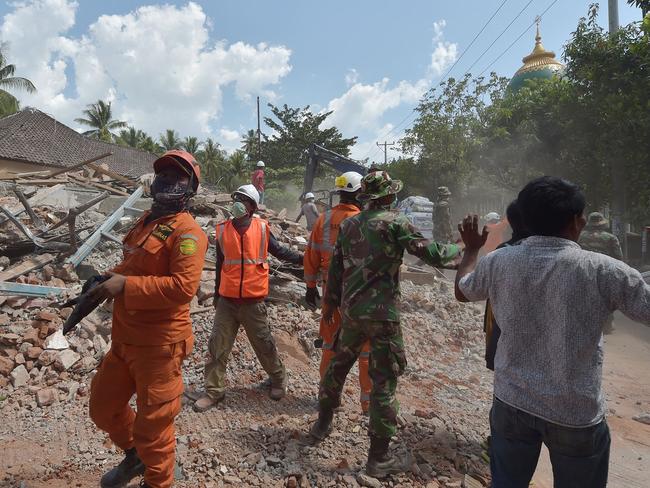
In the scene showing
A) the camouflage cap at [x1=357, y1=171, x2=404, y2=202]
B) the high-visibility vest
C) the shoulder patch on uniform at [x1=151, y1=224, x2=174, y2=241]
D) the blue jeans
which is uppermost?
the camouflage cap at [x1=357, y1=171, x2=404, y2=202]

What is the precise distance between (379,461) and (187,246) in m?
1.75

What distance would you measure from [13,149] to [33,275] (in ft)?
68.9

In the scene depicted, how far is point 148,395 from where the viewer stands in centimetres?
224

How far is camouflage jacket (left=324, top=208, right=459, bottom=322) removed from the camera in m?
2.74

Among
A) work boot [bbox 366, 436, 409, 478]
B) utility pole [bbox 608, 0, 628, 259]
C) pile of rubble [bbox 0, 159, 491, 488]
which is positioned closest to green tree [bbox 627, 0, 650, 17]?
utility pole [bbox 608, 0, 628, 259]

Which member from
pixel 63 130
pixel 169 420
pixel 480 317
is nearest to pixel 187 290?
pixel 169 420

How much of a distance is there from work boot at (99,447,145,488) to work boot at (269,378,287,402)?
146cm

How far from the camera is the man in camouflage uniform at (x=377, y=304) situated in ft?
8.91

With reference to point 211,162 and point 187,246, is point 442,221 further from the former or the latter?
point 211,162

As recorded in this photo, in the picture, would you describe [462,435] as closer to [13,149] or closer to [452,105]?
[452,105]

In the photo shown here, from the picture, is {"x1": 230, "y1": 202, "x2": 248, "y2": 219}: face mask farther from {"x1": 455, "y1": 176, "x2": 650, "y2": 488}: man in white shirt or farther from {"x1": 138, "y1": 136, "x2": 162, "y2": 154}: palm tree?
{"x1": 138, "y1": 136, "x2": 162, "y2": 154}: palm tree

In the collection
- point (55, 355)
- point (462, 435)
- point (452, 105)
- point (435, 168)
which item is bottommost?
point (462, 435)

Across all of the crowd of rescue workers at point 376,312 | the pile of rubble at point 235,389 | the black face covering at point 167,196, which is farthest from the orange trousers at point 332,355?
the black face covering at point 167,196

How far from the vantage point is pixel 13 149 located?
22.0 meters
